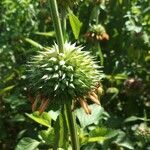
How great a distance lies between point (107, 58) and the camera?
146 inches

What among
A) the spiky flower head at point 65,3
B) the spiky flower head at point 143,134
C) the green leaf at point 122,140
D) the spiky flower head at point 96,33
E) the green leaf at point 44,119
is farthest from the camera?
the spiky flower head at point 96,33

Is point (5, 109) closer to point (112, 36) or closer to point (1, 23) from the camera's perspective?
point (1, 23)

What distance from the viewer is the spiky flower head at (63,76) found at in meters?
1.79

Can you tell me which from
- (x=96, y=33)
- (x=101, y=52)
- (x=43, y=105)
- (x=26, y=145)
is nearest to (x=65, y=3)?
(x=43, y=105)

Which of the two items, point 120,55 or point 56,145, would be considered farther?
point 120,55

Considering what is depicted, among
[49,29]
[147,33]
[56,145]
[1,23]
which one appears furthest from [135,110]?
[56,145]

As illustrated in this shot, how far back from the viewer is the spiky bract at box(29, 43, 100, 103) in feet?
5.88

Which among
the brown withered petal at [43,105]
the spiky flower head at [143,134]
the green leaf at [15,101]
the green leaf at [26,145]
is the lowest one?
the spiky flower head at [143,134]

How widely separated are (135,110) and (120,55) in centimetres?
50

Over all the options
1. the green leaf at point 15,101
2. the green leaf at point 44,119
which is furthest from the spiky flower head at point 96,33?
the green leaf at point 44,119

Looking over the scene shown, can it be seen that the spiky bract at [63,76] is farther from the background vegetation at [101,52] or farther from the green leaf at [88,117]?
the background vegetation at [101,52]

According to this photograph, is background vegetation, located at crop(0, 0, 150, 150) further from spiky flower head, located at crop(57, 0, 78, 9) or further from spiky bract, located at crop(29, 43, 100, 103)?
spiky bract, located at crop(29, 43, 100, 103)

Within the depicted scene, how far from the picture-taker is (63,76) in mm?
1783

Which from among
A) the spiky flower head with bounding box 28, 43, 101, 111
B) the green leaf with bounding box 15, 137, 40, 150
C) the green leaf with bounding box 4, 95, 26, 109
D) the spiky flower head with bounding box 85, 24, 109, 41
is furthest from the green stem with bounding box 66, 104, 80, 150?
the spiky flower head with bounding box 85, 24, 109, 41
